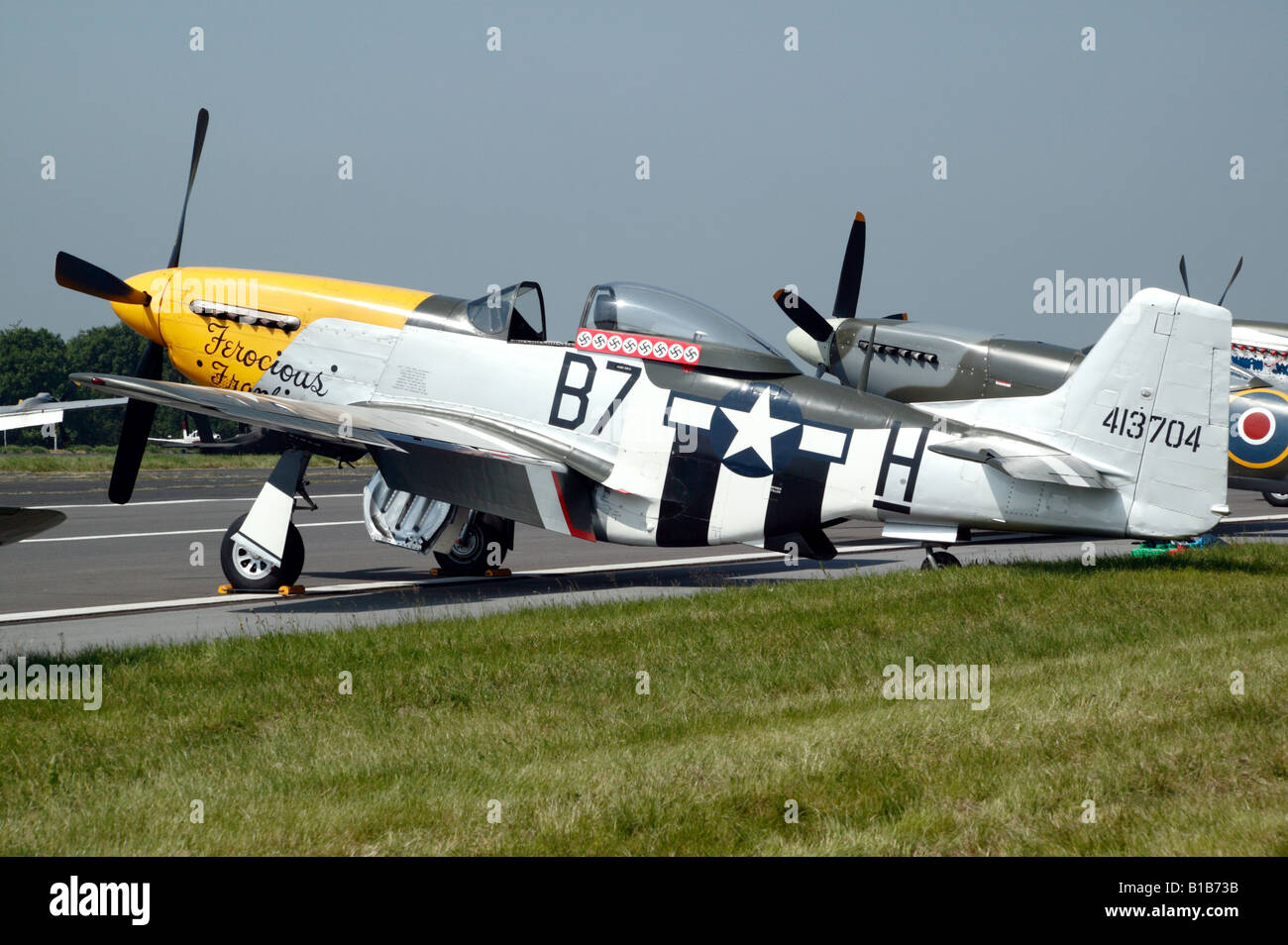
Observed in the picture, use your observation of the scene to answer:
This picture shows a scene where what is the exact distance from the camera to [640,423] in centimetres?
1105

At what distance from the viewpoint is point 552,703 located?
6527 mm

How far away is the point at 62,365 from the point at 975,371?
372 ft

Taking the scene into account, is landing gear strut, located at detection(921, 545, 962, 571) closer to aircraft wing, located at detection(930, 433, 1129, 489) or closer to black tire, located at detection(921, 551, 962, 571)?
black tire, located at detection(921, 551, 962, 571)

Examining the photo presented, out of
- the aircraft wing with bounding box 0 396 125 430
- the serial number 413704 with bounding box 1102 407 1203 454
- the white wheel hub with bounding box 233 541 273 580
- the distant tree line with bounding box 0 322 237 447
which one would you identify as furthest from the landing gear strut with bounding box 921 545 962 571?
the distant tree line with bounding box 0 322 237 447

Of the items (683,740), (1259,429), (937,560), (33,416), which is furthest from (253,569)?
(1259,429)

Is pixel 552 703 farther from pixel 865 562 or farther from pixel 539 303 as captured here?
pixel 865 562

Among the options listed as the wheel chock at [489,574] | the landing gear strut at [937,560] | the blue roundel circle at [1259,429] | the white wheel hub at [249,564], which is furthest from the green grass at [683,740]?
the blue roundel circle at [1259,429]

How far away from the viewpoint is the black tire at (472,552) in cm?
1329

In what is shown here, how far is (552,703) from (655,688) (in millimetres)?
644

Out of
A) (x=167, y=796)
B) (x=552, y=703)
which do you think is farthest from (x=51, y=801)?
(x=552, y=703)

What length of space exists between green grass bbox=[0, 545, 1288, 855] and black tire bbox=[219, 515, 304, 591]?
3278 millimetres

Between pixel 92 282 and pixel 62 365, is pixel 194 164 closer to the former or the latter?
pixel 92 282

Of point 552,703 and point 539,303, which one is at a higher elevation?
point 539,303

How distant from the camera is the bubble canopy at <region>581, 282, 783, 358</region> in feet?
36.4
